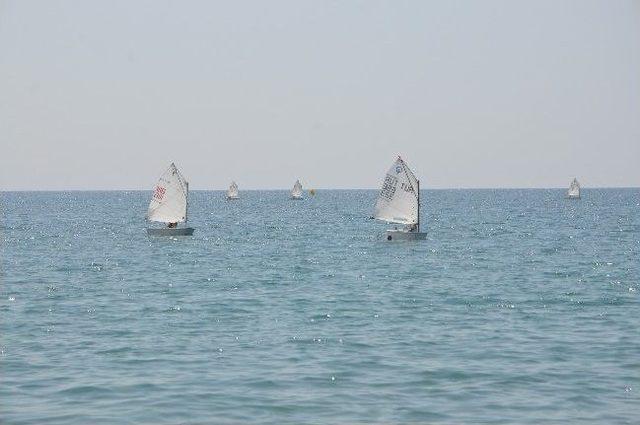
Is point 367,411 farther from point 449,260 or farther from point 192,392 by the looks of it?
point 449,260

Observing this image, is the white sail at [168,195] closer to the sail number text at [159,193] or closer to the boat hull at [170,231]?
the sail number text at [159,193]

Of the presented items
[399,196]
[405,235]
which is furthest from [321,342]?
[405,235]

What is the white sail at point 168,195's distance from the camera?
287ft

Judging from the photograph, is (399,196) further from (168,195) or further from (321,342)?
(321,342)

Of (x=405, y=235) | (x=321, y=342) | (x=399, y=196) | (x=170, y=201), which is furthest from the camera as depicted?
(x=170, y=201)

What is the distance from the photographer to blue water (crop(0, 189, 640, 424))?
74.9ft

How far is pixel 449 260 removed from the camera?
66.8m

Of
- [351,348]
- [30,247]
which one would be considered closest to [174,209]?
[30,247]

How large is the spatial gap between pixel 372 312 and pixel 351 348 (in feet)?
28.7

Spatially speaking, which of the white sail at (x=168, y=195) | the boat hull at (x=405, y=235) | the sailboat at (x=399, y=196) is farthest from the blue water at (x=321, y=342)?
the white sail at (x=168, y=195)

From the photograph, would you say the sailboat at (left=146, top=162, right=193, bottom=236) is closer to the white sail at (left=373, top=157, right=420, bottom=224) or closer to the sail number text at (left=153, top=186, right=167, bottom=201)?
the sail number text at (left=153, top=186, right=167, bottom=201)

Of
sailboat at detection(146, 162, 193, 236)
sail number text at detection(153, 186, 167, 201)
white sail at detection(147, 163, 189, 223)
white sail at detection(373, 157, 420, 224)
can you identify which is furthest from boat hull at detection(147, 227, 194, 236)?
white sail at detection(373, 157, 420, 224)

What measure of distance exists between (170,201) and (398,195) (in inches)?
901

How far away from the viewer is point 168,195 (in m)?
87.9
